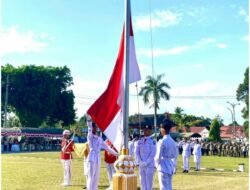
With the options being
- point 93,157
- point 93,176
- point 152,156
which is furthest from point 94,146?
point 152,156

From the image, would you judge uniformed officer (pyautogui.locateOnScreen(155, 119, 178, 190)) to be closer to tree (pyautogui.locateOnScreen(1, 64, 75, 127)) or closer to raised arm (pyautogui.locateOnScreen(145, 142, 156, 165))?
raised arm (pyautogui.locateOnScreen(145, 142, 156, 165))

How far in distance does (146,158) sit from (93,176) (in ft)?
4.51

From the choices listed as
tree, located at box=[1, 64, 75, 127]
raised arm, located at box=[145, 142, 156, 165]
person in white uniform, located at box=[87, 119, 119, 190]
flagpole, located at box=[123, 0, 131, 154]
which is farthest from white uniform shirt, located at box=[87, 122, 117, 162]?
tree, located at box=[1, 64, 75, 127]

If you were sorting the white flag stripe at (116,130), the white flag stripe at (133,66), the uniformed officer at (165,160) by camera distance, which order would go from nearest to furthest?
1. the white flag stripe at (116,130)
2. the white flag stripe at (133,66)
3. the uniformed officer at (165,160)

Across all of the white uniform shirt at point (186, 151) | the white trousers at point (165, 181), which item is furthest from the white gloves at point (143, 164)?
the white uniform shirt at point (186, 151)

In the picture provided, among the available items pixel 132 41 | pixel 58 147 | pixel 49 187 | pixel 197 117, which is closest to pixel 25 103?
pixel 58 147

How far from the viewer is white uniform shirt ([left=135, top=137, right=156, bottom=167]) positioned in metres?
10.3

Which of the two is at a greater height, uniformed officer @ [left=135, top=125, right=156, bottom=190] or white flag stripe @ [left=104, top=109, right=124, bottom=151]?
white flag stripe @ [left=104, top=109, right=124, bottom=151]

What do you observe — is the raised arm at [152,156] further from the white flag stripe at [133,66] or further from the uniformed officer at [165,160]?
the white flag stripe at [133,66]

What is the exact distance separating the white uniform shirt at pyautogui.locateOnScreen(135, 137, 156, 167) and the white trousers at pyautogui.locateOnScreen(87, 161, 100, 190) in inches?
42.6

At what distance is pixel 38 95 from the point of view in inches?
2085

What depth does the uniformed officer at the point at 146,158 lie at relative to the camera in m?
10.3

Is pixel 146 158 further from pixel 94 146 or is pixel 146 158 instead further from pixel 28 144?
pixel 28 144

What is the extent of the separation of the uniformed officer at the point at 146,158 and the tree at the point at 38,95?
43.6 meters
